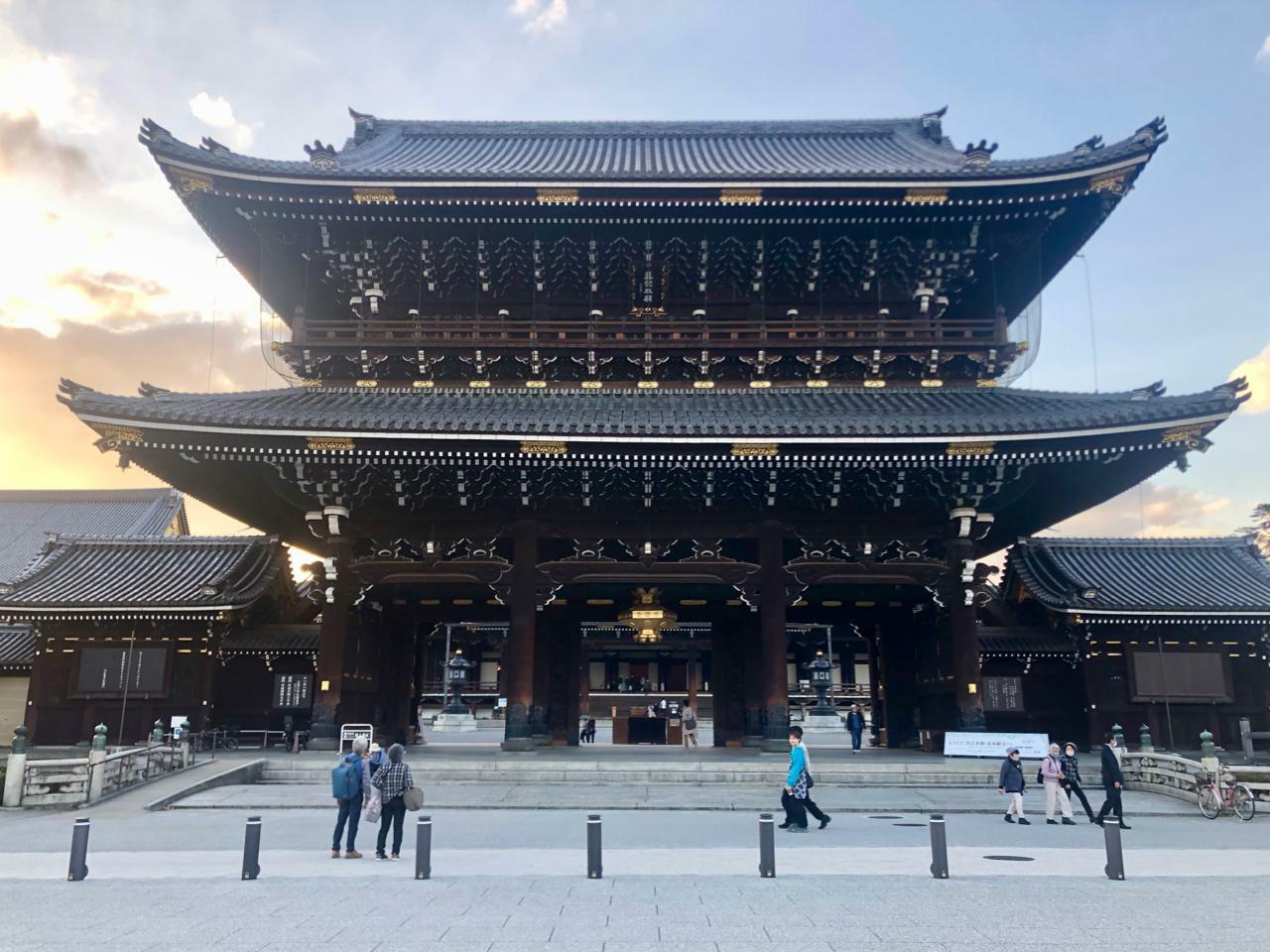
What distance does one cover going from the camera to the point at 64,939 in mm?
8492

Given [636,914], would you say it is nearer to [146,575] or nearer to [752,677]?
[752,677]

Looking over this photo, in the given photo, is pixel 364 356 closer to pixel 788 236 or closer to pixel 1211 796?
pixel 788 236

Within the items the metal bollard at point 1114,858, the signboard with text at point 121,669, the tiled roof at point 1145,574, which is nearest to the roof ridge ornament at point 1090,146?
the tiled roof at point 1145,574

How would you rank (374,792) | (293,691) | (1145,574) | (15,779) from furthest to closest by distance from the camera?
(1145,574)
(293,691)
(15,779)
(374,792)

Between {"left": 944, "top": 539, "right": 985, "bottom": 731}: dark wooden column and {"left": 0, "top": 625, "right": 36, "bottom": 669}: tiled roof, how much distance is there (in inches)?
1128

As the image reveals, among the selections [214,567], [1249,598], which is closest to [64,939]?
[214,567]

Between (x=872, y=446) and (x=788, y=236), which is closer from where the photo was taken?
(x=872, y=446)

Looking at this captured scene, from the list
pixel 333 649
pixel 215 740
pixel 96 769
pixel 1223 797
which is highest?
pixel 333 649

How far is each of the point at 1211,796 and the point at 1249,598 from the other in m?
9.31

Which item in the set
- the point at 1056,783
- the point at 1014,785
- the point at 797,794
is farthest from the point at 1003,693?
the point at 797,794

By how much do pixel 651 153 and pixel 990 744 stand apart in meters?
21.6

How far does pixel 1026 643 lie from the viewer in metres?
25.0

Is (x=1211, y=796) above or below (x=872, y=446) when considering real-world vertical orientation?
below

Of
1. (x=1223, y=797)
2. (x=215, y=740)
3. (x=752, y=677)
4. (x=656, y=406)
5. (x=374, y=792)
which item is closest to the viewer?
(x=374, y=792)
